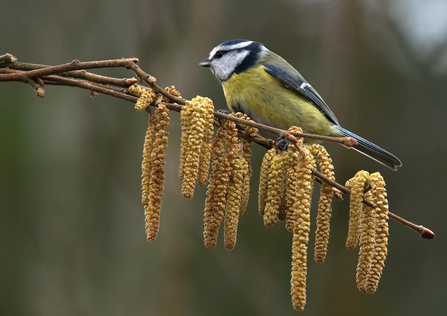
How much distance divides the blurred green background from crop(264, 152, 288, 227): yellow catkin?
10.3 feet

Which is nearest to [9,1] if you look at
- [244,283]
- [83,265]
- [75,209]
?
[75,209]

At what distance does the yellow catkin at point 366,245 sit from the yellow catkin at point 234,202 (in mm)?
301

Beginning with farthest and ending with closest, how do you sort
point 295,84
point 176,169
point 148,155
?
point 176,169 < point 295,84 < point 148,155

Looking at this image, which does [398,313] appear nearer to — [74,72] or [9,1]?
[74,72]

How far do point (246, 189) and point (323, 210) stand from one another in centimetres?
21

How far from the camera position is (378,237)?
3.71 feet

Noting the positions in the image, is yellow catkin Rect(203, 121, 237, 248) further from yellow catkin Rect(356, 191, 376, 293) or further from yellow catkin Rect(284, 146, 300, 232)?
yellow catkin Rect(356, 191, 376, 293)

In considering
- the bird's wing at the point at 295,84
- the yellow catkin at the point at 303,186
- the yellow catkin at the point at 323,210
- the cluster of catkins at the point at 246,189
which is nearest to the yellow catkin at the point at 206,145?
the cluster of catkins at the point at 246,189

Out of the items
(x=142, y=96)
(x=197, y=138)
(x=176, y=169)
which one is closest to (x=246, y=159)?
(x=197, y=138)

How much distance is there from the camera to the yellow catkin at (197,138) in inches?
42.7

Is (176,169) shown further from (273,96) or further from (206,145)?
(206,145)

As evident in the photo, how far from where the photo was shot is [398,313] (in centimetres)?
452

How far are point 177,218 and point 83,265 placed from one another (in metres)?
1.05

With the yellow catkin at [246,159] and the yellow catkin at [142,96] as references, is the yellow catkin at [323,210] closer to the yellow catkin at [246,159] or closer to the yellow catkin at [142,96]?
the yellow catkin at [246,159]
